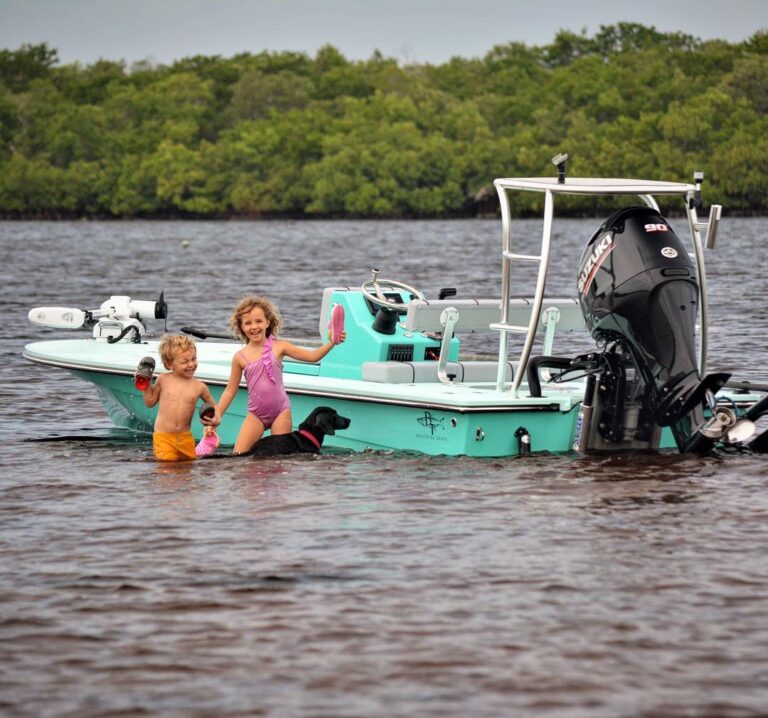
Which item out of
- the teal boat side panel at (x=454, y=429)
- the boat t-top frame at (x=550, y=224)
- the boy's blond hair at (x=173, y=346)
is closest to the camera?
the boat t-top frame at (x=550, y=224)

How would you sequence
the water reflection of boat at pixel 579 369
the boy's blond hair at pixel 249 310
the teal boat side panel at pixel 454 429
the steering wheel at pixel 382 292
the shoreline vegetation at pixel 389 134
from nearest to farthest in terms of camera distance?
the water reflection of boat at pixel 579 369 < the teal boat side panel at pixel 454 429 < the boy's blond hair at pixel 249 310 < the steering wheel at pixel 382 292 < the shoreline vegetation at pixel 389 134

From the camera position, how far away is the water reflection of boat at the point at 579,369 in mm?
10805

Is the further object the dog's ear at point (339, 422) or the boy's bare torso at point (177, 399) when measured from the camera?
the dog's ear at point (339, 422)

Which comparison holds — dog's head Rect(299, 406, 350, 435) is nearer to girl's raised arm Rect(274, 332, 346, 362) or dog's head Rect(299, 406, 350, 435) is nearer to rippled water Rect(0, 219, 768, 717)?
rippled water Rect(0, 219, 768, 717)

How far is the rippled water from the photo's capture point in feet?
22.3

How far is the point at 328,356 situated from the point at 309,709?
5981mm

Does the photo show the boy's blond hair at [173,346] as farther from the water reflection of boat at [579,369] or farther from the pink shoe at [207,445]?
the water reflection of boat at [579,369]

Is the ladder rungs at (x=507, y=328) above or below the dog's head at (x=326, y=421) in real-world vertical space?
above

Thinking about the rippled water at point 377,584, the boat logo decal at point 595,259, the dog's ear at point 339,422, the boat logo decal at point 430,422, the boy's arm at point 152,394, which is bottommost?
the rippled water at point 377,584

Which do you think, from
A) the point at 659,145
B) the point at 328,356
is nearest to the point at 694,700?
the point at 328,356

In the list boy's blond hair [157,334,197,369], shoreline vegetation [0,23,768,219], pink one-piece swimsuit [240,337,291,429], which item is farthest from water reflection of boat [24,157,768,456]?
shoreline vegetation [0,23,768,219]

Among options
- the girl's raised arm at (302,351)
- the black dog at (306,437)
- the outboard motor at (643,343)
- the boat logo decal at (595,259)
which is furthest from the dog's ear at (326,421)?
the boat logo decal at (595,259)

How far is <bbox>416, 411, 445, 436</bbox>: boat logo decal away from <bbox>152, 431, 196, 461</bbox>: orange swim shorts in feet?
5.27

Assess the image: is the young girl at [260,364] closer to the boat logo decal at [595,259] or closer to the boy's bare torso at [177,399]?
the boy's bare torso at [177,399]
